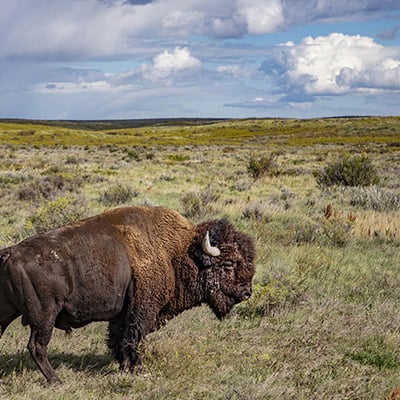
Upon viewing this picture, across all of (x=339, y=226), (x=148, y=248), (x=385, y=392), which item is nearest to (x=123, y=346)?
(x=148, y=248)

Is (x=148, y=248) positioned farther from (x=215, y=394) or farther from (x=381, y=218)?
(x=381, y=218)

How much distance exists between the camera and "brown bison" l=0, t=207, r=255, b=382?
192 inches

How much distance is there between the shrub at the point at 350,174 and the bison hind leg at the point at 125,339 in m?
17.3

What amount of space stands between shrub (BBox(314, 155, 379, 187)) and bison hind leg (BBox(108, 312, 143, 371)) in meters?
17.3

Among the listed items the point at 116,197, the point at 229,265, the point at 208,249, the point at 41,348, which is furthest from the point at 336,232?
the point at 41,348

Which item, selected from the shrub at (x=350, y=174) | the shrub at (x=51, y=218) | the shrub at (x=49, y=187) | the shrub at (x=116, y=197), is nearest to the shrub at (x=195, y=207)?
the shrub at (x=116, y=197)

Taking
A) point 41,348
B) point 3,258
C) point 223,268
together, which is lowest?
point 41,348

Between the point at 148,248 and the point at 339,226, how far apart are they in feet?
23.1

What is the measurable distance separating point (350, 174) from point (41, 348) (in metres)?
18.7

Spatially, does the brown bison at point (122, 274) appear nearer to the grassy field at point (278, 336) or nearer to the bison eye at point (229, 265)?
the bison eye at point (229, 265)

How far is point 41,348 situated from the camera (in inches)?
194

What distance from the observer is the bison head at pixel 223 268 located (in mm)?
5680

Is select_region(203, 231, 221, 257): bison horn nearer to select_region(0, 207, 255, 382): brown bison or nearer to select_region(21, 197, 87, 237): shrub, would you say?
select_region(0, 207, 255, 382): brown bison

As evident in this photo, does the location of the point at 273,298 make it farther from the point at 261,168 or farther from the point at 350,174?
the point at 261,168
